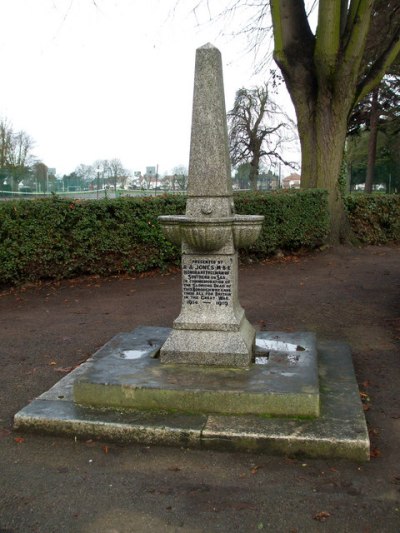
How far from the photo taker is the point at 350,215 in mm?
15273

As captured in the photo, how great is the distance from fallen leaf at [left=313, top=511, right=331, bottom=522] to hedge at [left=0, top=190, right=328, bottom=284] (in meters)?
8.23

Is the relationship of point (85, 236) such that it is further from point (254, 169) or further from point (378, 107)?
point (254, 169)

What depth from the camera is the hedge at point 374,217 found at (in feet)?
50.0

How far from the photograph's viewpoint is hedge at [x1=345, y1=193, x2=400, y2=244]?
15.2 meters

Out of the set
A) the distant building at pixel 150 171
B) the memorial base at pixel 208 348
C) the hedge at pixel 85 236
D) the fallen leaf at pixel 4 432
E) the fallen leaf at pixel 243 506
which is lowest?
the fallen leaf at pixel 4 432

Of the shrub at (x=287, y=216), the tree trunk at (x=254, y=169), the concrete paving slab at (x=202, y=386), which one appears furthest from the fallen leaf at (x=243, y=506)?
the tree trunk at (x=254, y=169)

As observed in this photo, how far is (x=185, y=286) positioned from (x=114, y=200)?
6.27 metres

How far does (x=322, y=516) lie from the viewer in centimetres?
323

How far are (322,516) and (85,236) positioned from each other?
8.28 meters

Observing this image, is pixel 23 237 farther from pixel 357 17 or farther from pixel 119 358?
pixel 357 17

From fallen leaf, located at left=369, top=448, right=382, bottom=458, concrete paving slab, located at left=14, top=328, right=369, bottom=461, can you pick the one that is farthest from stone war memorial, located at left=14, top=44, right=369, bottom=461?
fallen leaf, located at left=369, top=448, right=382, bottom=458

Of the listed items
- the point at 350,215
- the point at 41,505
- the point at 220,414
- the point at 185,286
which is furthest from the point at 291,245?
the point at 41,505

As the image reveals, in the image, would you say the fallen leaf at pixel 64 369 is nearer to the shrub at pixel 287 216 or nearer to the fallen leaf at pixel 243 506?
the fallen leaf at pixel 243 506

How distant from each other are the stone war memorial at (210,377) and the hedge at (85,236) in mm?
5281
